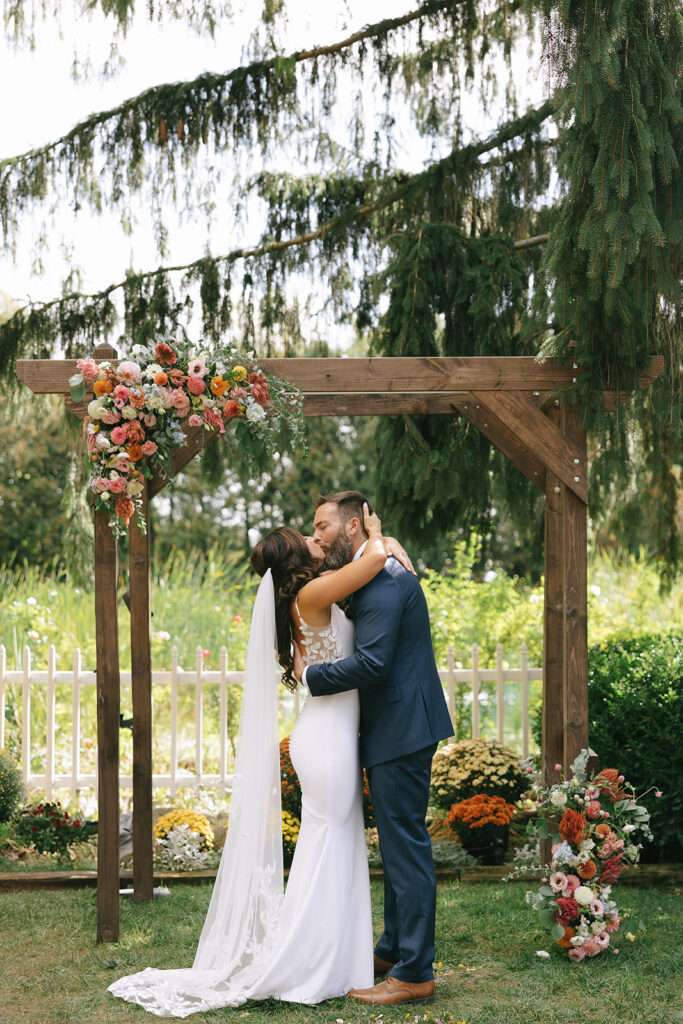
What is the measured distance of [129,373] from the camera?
449cm

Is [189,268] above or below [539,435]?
above

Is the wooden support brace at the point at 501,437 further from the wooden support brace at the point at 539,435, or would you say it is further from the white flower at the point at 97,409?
the white flower at the point at 97,409

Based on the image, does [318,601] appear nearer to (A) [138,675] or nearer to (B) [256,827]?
(B) [256,827]

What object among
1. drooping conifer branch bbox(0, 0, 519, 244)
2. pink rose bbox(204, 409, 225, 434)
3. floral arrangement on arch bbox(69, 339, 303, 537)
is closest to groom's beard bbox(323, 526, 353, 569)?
floral arrangement on arch bbox(69, 339, 303, 537)

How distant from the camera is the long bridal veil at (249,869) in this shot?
12.8 ft

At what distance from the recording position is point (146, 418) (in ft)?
14.8

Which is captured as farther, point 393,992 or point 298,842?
point 298,842

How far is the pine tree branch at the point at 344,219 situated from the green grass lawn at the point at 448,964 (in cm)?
398

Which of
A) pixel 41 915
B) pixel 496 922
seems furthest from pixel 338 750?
pixel 41 915

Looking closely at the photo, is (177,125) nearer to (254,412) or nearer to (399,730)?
(254,412)

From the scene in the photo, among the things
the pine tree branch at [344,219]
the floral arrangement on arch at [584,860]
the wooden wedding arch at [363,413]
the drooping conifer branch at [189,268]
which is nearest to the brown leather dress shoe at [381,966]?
the floral arrangement on arch at [584,860]

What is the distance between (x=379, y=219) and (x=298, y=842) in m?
4.60

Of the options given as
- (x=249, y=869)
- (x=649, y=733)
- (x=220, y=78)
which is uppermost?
(x=220, y=78)

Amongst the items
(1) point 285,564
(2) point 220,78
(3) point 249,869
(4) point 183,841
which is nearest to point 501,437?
(1) point 285,564
